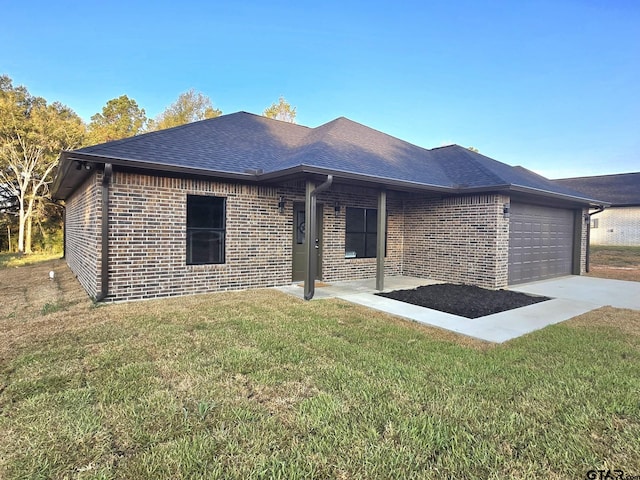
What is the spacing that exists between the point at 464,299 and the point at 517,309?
3.49 ft

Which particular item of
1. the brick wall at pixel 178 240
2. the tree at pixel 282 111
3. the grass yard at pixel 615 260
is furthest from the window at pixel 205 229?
the tree at pixel 282 111

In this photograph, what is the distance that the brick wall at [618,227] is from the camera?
987 inches

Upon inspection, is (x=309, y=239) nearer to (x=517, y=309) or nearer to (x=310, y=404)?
(x=517, y=309)

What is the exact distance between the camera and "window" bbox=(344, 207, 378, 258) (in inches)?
404

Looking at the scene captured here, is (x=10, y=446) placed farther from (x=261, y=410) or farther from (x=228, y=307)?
(x=228, y=307)

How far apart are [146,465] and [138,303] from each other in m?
5.11

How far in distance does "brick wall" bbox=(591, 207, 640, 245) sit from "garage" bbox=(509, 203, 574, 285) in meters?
18.1

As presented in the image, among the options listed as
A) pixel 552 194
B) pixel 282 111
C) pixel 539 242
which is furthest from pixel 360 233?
pixel 282 111

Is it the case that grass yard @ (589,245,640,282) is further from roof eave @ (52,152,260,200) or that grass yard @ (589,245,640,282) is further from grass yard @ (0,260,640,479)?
roof eave @ (52,152,260,200)

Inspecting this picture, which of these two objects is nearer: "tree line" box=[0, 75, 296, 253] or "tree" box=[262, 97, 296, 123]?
"tree line" box=[0, 75, 296, 253]

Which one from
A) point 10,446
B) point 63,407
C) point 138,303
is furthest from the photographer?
point 138,303

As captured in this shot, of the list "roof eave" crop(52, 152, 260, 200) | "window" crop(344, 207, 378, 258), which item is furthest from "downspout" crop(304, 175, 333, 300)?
"window" crop(344, 207, 378, 258)

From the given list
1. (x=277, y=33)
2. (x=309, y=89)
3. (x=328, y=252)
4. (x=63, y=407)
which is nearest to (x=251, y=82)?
(x=309, y=89)

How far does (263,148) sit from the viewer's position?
9.45 m
